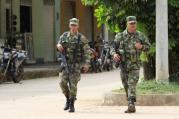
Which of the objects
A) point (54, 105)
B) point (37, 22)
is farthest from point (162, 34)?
point (37, 22)

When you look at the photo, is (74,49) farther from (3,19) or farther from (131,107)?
(3,19)

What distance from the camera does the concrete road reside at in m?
12.6

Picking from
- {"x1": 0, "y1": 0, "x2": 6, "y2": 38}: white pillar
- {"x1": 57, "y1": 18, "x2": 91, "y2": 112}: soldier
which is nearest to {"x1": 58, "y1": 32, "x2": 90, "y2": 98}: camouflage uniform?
{"x1": 57, "y1": 18, "x2": 91, "y2": 112}: soldier

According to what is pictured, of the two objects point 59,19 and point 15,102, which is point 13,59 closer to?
point 15,102

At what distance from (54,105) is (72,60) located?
209 centimetres

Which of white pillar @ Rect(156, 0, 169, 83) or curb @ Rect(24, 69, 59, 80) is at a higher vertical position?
white pillar @ Rect(156, 0, 169, 83)

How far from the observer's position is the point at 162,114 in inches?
496

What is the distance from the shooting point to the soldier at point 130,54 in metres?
12.8

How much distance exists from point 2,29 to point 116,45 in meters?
16.5

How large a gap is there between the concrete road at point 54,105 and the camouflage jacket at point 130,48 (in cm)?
95

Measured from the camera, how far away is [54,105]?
49.2 ft

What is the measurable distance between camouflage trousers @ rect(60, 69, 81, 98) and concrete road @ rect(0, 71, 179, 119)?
415 millimetres

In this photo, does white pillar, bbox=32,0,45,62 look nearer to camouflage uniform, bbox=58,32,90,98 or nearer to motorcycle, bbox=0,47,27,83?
motorcycle, bbox=0,47,27,83

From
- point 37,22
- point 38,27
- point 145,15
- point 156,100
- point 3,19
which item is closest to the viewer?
point 156,100
